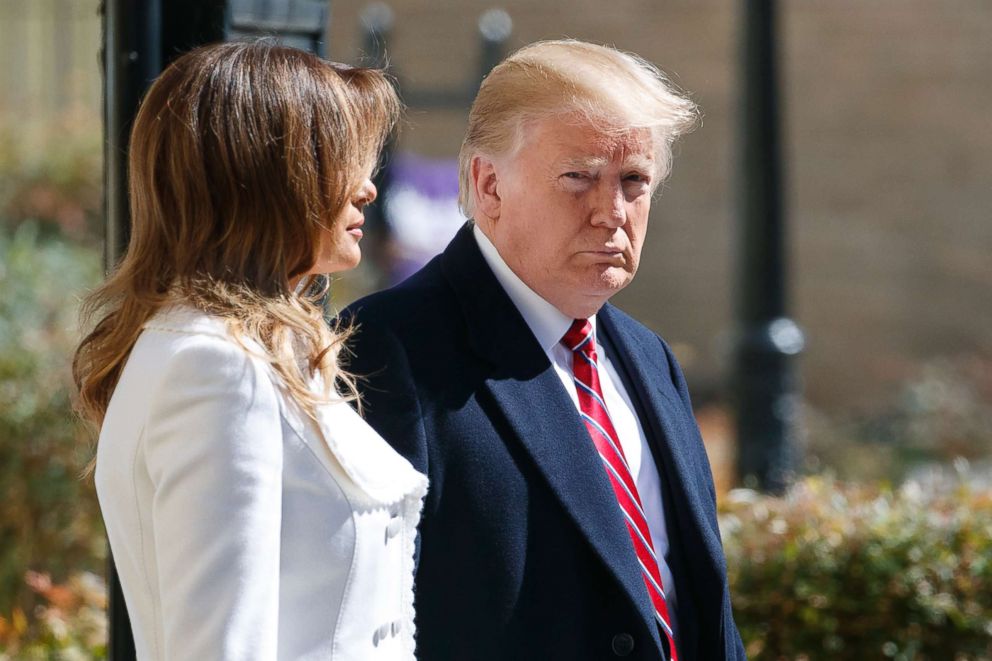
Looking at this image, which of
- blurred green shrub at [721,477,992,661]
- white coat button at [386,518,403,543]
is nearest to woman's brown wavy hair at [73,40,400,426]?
white coat button at [386,518,403,543]

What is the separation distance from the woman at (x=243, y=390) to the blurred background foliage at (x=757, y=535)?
69 cm

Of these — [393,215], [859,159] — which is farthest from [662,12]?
[393,215]

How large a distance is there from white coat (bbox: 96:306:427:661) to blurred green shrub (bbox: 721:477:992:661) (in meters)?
2.02

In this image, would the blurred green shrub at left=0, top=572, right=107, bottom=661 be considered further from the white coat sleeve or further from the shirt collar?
the white coat sleeve

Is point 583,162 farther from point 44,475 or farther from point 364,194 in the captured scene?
point 44,475

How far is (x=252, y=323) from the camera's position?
1877mm

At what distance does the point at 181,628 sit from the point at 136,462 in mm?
215

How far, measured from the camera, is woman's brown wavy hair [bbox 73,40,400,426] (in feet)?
6.27

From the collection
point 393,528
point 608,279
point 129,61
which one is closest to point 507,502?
point 393,528

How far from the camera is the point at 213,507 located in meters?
1.76

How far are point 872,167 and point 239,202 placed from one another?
9.33 m

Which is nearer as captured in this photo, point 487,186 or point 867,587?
point 487,186

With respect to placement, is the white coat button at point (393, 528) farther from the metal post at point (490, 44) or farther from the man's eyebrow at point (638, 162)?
the metal post at point (490, 44)

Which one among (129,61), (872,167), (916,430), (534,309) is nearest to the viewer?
(534,309)
